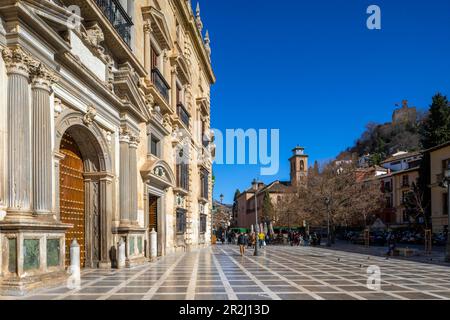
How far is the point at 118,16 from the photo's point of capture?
16750 mm

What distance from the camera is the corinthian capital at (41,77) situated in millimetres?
10344

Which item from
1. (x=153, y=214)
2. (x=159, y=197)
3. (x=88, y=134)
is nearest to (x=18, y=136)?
(x=88, y=134)

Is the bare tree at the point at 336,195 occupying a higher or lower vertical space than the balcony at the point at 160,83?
lower

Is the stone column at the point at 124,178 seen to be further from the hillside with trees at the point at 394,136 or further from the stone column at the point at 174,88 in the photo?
the hillside with trees at the point at 394,136

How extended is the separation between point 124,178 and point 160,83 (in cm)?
748

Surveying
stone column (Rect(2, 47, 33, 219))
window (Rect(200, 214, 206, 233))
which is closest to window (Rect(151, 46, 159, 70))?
stone column (Rect(2, 47, 33, 219))

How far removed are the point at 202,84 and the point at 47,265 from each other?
2913 centimetres

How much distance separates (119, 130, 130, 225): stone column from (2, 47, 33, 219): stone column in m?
6.35

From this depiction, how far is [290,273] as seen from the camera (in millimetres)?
13898

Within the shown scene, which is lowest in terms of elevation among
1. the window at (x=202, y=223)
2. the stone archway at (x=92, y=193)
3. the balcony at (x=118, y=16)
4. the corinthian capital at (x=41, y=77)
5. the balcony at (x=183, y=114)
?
the window at (x=202, y=223)

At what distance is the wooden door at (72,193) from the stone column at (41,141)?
276 cm

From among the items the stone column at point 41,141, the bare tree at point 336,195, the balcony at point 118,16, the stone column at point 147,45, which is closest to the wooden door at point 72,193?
the stone column at point 41,141

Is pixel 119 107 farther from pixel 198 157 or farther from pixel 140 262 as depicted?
pixel 198 157
